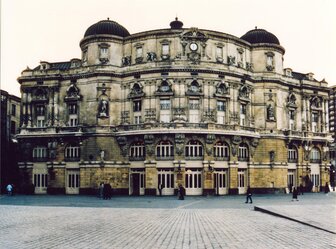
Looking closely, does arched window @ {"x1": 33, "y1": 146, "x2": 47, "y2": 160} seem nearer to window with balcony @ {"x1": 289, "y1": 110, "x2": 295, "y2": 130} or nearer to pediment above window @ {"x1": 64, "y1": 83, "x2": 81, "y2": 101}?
pediment above window @ {"x1": 64, "y1": 83, "x2": 81, "y2": 101}

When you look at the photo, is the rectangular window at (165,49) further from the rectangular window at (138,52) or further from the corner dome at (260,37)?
the corner dome at (260,37)

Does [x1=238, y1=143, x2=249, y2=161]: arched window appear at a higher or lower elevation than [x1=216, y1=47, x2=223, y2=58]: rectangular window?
lower

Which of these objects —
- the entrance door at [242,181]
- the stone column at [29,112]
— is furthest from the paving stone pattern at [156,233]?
the stone column at [29,112]

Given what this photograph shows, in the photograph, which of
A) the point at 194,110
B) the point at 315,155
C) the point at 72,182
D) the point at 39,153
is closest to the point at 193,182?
the point at 194,110

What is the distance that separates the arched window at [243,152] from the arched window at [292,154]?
795 centimetres

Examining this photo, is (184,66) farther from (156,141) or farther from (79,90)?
(79,90)

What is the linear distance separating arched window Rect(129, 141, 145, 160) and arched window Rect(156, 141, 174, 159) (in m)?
2.18

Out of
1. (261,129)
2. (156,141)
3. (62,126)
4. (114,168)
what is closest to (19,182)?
(62,126)

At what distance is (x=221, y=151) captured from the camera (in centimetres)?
5231

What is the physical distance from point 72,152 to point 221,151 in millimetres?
18147

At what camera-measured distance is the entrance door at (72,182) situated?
5431 cm

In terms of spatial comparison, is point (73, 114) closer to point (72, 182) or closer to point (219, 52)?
point (72, 182)

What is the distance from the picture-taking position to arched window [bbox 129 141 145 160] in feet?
172

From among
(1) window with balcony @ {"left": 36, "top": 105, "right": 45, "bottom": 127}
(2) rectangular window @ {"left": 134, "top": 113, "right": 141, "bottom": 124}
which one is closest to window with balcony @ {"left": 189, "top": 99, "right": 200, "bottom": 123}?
(2) rectangular window @ {"left": 134, "top": 113, "right": 141, "bottom": 124}
